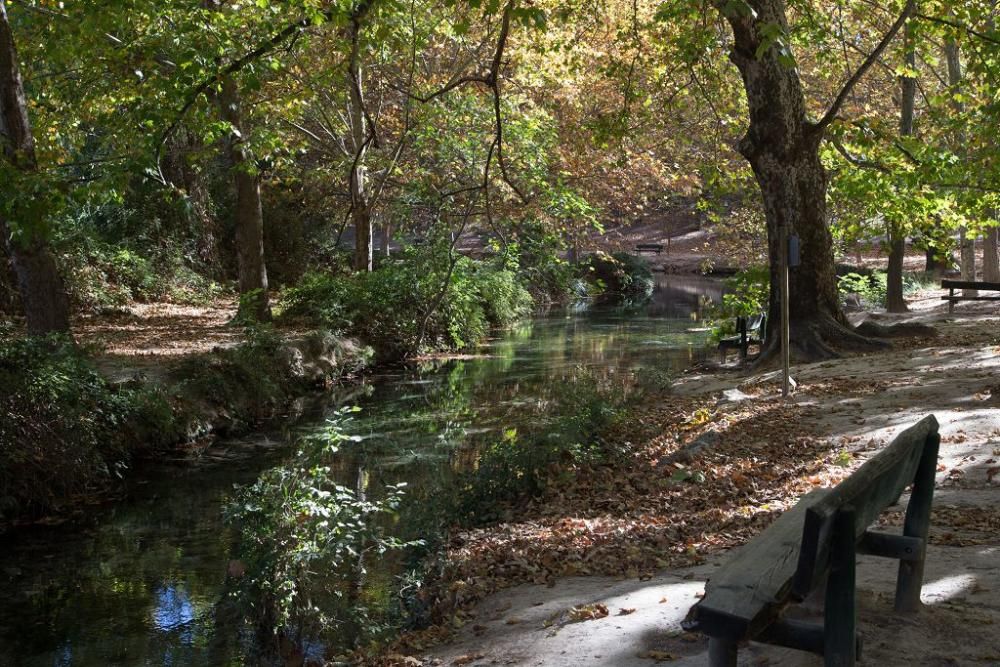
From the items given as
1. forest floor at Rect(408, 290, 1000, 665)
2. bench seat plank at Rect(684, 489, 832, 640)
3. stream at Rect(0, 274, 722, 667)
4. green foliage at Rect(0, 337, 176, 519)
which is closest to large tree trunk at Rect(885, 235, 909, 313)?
stream at Rect(0, 274, 722, 667)

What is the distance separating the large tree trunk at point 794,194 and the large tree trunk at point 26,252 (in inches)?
383

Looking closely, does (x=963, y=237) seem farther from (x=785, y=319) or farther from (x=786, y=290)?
(x=786, y=290)

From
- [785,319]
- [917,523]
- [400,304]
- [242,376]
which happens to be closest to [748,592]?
[917,523]

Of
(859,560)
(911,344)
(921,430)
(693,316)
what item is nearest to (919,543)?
(921,430)

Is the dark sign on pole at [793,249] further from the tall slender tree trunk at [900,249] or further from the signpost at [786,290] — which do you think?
the tall slender tree trunk at [900,249]

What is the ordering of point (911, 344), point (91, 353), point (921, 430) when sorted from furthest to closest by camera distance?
point (911, 344) → point (91, 353) → point (921, 430)

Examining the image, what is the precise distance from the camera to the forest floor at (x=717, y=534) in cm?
479

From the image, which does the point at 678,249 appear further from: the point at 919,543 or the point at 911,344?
the point at 919,543

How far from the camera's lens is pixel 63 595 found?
7.44m

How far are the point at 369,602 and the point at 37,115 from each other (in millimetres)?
13116

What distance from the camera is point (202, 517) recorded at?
9.50 metres

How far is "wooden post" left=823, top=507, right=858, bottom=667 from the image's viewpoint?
3.54 m

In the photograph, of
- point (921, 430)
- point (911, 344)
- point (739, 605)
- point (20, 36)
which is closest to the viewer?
point (739, 605)

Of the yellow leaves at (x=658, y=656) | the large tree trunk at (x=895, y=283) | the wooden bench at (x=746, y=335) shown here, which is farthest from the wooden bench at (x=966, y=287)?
the yellow leaves at (x=658, y=656)
